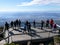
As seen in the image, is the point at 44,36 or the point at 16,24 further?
the point at 16,24

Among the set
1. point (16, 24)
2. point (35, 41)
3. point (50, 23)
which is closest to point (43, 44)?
point (35, 41)

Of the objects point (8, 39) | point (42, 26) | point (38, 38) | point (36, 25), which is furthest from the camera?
point (36, 25)

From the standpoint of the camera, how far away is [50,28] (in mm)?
28719

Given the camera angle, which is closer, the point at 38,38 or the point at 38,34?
the point at 38,38

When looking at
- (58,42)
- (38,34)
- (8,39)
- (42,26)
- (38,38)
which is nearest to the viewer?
(58,42)

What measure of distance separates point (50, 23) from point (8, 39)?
8.27 metres

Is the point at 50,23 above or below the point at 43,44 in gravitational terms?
above

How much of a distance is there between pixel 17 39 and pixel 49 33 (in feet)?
15.7

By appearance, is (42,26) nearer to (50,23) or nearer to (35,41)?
(50,23)

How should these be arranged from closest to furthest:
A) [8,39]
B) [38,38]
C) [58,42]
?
1. [58,42]
2. [8,39]
3. [38,38]

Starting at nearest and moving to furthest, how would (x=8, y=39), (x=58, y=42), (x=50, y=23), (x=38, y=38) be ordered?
(x=58, y=42)
(x=8, y=39)
(x=38, y=38)
(x=50, y=23)

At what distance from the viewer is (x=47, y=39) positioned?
23.1m

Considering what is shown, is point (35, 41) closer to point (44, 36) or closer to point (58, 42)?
point (44, 36)

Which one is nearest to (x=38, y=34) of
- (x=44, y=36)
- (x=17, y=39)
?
(x=44, y=36)
